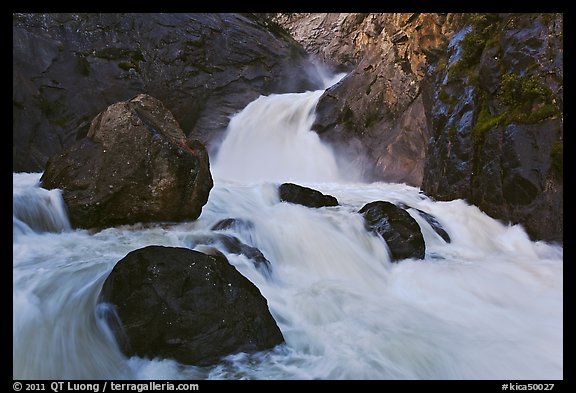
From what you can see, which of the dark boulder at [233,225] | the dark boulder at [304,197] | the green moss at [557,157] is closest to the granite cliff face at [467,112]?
the green moss at [557,157]

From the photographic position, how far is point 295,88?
20.7m

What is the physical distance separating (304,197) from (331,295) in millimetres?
3547

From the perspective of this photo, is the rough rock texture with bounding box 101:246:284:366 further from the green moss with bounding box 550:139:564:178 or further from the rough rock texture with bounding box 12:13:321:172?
the rough rock texture with bounding box 12:13:321:172

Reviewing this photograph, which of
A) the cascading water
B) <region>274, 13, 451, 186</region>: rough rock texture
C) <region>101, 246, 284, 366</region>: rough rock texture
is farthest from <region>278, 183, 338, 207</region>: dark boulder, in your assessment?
<region>274, 13, 451, 186</region>: rough rock texture

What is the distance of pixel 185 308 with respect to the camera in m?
3.73

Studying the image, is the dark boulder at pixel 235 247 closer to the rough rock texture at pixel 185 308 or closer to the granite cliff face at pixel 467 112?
the rough rock texture at pixel 185 308

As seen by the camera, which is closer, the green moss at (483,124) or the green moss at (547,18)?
the green moss at (547,18)

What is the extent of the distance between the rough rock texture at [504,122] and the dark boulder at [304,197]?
3036 millimetres

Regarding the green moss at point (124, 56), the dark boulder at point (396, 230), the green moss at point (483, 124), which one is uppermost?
the green moss at point (124, 56)

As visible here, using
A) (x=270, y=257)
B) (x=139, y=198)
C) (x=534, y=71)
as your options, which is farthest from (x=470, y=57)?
(x=139, y=198)

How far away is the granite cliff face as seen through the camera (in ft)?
24.0

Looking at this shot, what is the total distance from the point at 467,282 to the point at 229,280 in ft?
12.3

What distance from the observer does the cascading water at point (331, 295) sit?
3615mm

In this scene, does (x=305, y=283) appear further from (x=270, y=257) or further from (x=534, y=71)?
(x=534, y=71)
